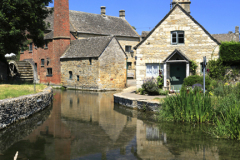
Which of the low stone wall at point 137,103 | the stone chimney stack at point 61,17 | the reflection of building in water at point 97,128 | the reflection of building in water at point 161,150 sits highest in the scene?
the stone chimney stack at point 61,17

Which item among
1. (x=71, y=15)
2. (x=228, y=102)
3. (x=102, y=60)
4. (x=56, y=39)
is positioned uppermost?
(x=71, y=15)

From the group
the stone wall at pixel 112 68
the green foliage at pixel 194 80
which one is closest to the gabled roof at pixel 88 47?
the stone wall at pixel 112 68

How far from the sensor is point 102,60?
1133 inches

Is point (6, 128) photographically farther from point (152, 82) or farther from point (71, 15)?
point (71, 15)

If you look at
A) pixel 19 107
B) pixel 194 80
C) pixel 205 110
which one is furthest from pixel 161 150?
Result: pixel 194 80

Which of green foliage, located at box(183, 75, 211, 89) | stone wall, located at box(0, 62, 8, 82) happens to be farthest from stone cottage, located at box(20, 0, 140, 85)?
green foliage, located at box(183, 75, 211, 89)

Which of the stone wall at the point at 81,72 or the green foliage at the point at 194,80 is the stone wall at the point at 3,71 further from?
the green foliage at the point at 194,80

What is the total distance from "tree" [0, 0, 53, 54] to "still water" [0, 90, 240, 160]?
9.39 m

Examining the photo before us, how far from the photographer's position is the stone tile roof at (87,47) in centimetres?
2902

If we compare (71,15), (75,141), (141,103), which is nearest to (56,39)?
(71,15)

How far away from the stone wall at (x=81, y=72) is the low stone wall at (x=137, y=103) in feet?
37.0

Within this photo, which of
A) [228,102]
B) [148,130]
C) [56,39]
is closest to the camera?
[228,102]

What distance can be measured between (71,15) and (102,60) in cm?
1502

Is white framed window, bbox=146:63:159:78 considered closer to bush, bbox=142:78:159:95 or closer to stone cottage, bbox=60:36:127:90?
bush, bbox=142:78:159:95
